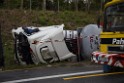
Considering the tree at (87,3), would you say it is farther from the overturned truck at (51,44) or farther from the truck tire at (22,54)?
the truck tire at (22,54)

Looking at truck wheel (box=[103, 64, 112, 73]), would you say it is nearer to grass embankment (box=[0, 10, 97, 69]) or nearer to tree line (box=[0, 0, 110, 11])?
grass embankment (box=[0, 10, 97, 69])

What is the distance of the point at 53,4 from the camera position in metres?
32.7

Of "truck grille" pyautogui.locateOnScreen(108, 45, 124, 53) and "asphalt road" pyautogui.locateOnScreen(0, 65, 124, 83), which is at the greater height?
"truck grille" pyautogui.locateOnScreen(108, 45, 124, 53)

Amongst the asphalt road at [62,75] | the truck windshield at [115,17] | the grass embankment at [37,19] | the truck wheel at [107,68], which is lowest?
the asphalt road at [62,75]

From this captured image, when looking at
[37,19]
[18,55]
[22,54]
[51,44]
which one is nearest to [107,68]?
[51,44]

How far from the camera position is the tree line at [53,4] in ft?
97.4

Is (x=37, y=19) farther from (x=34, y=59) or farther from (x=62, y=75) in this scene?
(x=62, y=75)

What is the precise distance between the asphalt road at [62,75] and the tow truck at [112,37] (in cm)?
60

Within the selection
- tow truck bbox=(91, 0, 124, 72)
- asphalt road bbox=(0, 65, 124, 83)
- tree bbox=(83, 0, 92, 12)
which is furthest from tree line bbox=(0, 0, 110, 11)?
tow truck bbox=(91, 0, 124, 72)

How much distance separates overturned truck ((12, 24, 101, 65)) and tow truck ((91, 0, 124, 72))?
15.1ft

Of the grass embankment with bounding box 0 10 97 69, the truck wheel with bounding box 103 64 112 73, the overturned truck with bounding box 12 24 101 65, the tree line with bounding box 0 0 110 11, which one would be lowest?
the truck wheel with bounding box 103 64 112 73

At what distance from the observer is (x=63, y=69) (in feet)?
48.7

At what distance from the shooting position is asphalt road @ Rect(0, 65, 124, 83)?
11883 mm

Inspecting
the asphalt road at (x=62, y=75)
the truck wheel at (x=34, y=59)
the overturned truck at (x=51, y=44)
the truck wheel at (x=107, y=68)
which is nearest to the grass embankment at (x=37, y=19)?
the overturned truck at (x=51, y=44)
